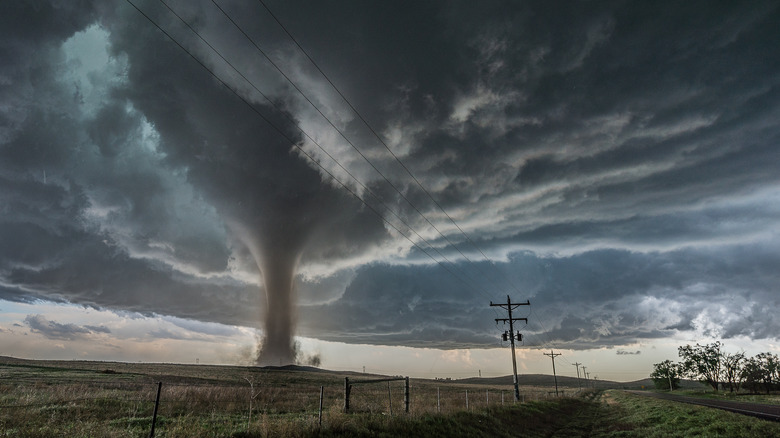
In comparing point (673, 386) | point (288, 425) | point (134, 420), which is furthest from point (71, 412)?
point (673, 386)

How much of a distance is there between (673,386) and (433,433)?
211319mm

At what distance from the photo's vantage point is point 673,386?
17262 cm

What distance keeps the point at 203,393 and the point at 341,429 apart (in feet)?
64.3

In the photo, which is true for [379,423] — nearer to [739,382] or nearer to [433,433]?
[433,433]

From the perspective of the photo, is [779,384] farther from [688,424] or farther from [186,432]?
[186,432]

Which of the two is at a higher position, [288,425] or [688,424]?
[288,425]

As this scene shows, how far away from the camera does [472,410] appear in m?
25.0

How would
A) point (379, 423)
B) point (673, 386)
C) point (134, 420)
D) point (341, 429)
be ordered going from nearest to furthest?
point (341, 429), point (379, 423), point (134, 420), point (673, 386)

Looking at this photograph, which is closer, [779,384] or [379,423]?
[379,423]

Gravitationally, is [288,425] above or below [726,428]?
above

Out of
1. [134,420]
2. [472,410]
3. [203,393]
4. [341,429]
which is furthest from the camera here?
[203,393]

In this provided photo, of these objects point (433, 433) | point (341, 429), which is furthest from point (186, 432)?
point (433, 433)

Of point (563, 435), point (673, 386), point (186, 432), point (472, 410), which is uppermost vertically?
point (186, 432)

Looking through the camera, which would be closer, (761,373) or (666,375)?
(761,373)
